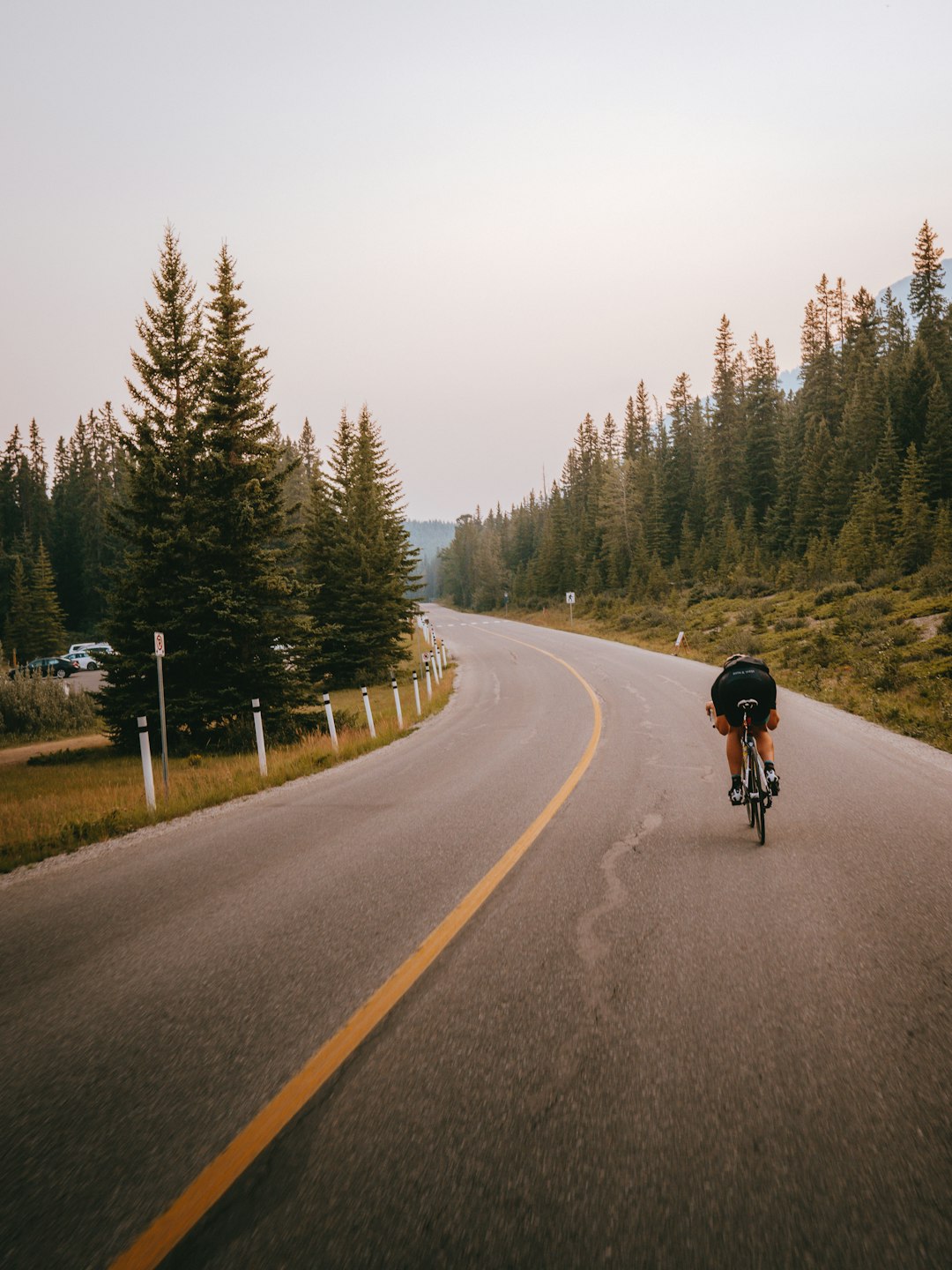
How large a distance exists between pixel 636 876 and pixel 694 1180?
117 inches

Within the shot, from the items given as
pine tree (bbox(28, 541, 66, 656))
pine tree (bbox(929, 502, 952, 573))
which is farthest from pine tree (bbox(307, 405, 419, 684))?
pine tree (bbox(28, 541, 66, 656))

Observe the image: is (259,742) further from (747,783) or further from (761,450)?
(761,450)

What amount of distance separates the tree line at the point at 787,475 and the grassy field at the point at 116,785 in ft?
80.7

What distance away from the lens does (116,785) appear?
485 inches

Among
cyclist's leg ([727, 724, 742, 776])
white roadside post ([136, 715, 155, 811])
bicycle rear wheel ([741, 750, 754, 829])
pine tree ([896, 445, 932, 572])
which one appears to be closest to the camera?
bicycle rear wheel ([741, 750, 754, 829])

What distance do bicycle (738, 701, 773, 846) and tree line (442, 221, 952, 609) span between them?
2469 centimetres

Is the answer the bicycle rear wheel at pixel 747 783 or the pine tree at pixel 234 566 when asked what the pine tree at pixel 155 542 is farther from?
the bicycle rear wheel at pixel 747 783

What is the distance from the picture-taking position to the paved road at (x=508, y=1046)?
2.02 m

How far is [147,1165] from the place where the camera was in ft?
7.61

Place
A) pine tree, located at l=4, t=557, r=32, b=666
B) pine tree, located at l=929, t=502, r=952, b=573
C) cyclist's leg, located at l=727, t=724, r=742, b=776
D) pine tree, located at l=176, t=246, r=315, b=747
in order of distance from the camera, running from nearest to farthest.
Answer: cyclist's leg, located at l=727, t=724, r=742, b=776, pine tree, located at l=176, t=246, r=315, b=747, pine tree, located at l=929, t=502, r=952, b=573, pine tree, located at l=4, t=557, r=32, b=666

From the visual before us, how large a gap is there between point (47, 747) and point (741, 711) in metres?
22.0

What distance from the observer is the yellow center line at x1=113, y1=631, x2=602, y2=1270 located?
6.55ft

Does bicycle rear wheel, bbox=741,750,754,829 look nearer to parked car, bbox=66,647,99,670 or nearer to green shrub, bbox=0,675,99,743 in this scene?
green shrub, bbox=0,675,99,743

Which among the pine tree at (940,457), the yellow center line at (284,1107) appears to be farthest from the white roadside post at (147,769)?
the pine tree at (940,457)
